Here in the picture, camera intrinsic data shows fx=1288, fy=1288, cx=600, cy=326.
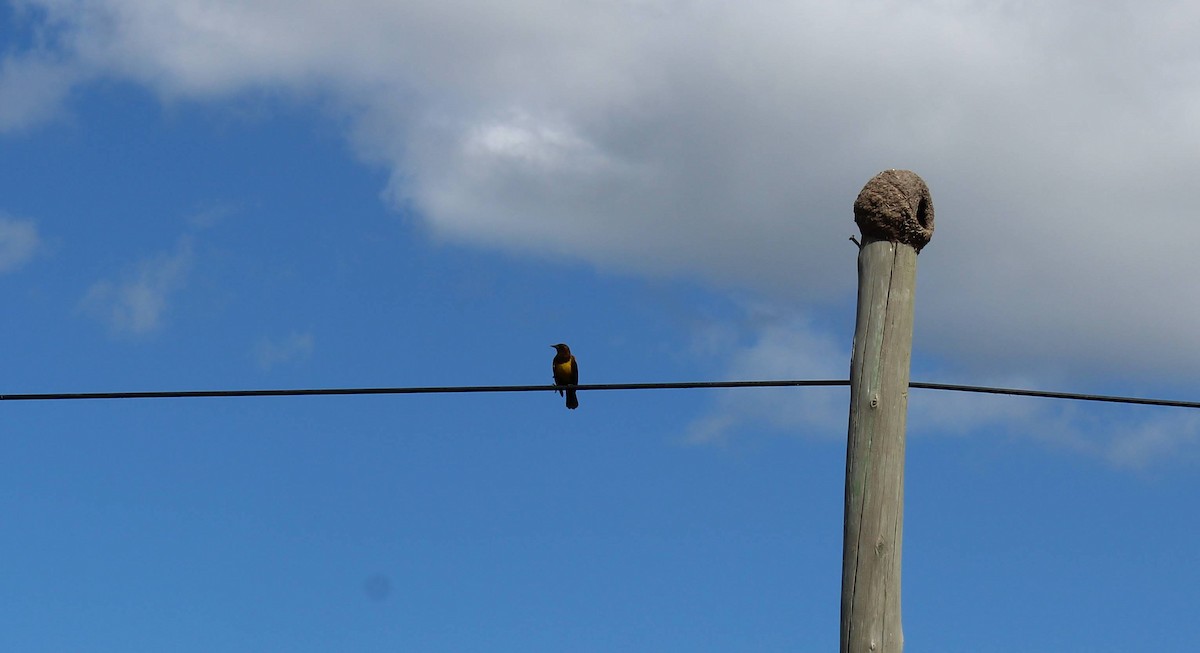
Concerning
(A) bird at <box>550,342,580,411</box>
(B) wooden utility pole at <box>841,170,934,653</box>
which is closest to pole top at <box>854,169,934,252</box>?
(B) wooden utility pole at <box>841,170,934,653</box>

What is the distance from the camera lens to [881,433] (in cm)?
632

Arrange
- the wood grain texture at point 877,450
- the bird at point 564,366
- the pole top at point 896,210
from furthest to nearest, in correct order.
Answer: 1. the bird at point 564,366
2. the pole top at point 896,210
3. the wood grain texture at point 877,450

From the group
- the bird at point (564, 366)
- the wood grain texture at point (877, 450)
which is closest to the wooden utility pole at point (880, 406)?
the wood grain texture at point (877, 450)

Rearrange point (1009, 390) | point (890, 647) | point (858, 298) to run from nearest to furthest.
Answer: point (890, 647) → point (858, 298) → point (1009, 390)

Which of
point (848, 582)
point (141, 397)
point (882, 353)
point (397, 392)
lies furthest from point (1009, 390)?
point (141, 397)

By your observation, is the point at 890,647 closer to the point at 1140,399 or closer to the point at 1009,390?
the point at 1009,390

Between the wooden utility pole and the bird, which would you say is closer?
the wooden utility pole

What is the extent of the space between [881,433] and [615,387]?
2160mm

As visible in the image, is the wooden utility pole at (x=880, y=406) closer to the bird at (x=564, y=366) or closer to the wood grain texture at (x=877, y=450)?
the wood grain texture at (x=877, y=450)

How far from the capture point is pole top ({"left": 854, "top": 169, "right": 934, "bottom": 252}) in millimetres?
6582

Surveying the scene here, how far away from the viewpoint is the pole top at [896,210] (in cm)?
658

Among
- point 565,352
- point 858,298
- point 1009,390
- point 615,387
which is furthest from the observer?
point 565,352

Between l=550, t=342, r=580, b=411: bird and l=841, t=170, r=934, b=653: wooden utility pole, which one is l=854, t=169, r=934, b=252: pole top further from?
l=550, t=342, r=580, b=411: bird

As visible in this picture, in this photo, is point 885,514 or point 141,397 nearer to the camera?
point 885,514
